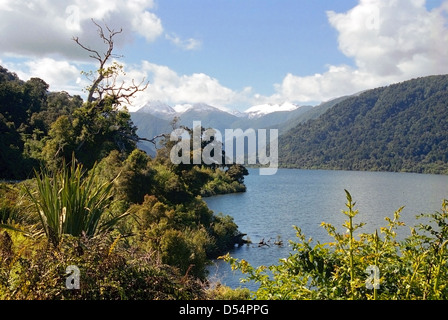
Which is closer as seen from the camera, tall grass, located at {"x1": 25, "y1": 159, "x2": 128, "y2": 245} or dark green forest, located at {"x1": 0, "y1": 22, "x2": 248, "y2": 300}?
dark green forest, located at {"x1": 0, "y1": 22, "x2": 248, "y2": 300}

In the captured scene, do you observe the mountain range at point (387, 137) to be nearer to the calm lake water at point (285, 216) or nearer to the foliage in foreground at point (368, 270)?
the calm lake water at point (285, 216)

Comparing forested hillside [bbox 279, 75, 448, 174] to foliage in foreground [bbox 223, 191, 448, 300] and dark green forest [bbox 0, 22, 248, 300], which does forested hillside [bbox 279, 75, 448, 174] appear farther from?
foliage in foreground [bbox 223, 191, 448, 300]

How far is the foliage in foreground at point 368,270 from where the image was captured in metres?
2.04

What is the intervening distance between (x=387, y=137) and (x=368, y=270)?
18035 cm

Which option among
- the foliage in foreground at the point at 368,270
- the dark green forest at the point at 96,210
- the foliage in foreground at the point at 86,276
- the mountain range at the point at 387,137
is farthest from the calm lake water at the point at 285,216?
the mountain range at the point at 387,137

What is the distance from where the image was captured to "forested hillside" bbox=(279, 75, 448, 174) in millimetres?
147625

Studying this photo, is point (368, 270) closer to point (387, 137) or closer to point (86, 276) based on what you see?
point (86, 276)

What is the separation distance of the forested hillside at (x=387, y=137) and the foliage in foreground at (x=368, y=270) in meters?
144

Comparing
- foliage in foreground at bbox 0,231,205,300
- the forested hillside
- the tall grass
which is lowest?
foliage in foreground at bbox 0,231,205,300

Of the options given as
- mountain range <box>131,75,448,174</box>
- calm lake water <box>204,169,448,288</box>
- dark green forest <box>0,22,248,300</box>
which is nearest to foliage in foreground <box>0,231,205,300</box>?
dark green forest <box>0,22,248,300</box>

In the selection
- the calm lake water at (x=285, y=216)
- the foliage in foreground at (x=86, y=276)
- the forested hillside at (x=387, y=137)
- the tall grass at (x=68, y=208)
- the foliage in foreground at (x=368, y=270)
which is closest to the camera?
the foliage in foreground at (x=368, y=270)

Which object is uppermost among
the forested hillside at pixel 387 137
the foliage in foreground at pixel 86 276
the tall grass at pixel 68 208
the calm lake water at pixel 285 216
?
the forested hillside at pixel 387 137

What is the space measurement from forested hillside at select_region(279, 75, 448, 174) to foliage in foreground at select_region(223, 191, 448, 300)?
143931 millimetres
